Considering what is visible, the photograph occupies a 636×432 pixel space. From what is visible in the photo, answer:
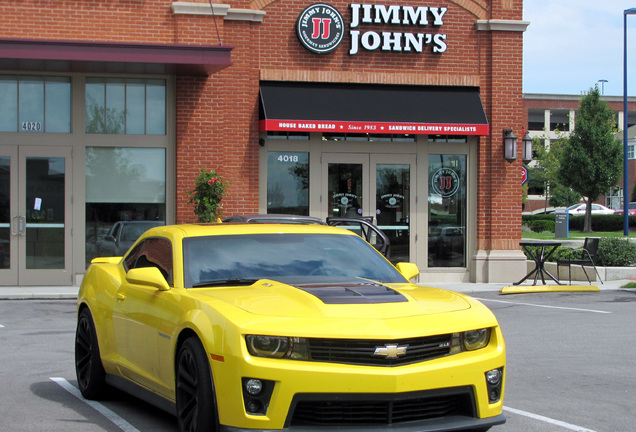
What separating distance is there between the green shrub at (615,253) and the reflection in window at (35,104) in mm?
12559

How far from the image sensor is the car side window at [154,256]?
6.14m

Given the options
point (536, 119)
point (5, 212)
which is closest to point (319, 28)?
point (5, 212)

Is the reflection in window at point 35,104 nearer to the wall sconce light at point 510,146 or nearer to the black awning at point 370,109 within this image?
the black awning at point 370,109

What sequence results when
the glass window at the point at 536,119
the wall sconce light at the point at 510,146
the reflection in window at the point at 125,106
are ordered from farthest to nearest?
1. the glass window at the point at 536,119
2. the wall sconce light at the point at 510,146
3. the reflection in window at the point at 125,106

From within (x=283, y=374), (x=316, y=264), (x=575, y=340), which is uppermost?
(x=316, y=264)

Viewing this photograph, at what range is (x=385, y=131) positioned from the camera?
18828mm

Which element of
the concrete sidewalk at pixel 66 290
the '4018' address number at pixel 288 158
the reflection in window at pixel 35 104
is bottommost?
the concrete sidewalk at pixel 66 290

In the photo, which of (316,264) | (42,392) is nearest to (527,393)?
(316,264)

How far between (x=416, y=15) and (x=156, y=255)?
14417 mm

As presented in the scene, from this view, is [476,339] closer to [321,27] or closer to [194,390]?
[194,390]

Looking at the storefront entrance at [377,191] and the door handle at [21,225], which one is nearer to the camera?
the door handle at [21,225]

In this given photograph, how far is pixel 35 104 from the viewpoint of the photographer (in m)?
17.9

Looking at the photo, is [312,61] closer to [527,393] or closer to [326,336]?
[527,393]

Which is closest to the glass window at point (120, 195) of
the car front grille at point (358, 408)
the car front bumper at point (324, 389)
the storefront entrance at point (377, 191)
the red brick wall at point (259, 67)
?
the red brick wall at point (259, 67)
